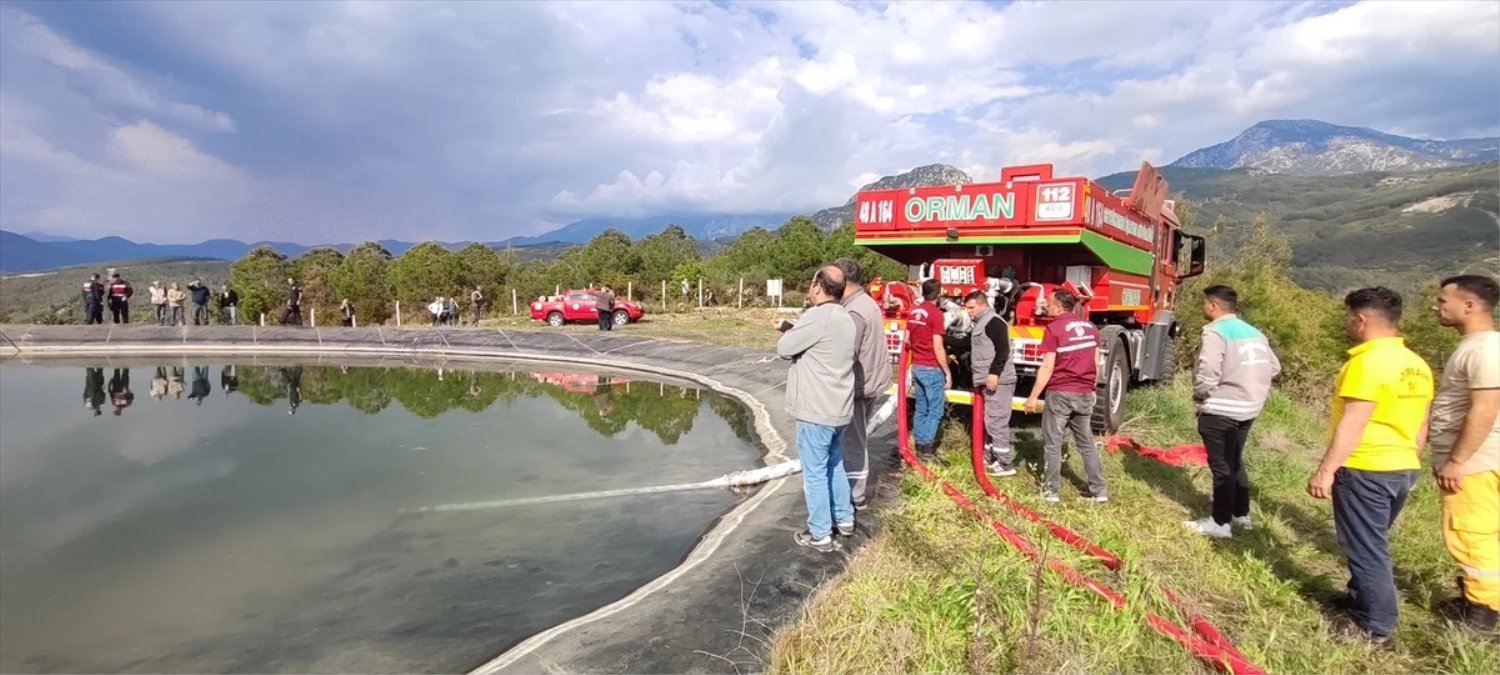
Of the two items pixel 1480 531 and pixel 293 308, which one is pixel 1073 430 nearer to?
pixel 1480 531

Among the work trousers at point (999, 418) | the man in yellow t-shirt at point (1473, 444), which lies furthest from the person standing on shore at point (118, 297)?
the man in yellow t-shirt at point (1473, 444)

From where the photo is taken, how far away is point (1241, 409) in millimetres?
3996

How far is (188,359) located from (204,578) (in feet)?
50.8

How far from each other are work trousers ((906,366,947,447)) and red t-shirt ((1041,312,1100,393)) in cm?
116

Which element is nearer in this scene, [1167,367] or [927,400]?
[927,400]

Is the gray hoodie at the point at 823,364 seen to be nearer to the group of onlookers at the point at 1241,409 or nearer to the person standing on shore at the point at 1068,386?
the group of onlookers at the point at 1241,409

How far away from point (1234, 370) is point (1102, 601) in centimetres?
184

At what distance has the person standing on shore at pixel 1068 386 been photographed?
187 inches

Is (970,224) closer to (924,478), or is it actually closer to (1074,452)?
(1074,452)

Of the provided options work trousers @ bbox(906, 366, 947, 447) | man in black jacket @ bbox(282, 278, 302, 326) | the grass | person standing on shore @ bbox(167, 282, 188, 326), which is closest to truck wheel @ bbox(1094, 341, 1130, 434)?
the grass

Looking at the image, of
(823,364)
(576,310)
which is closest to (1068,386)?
(823,364)

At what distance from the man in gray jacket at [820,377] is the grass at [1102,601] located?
0.55m

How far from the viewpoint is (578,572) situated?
4613 millimetres

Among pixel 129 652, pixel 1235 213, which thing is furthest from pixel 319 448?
pixel 1235 213
